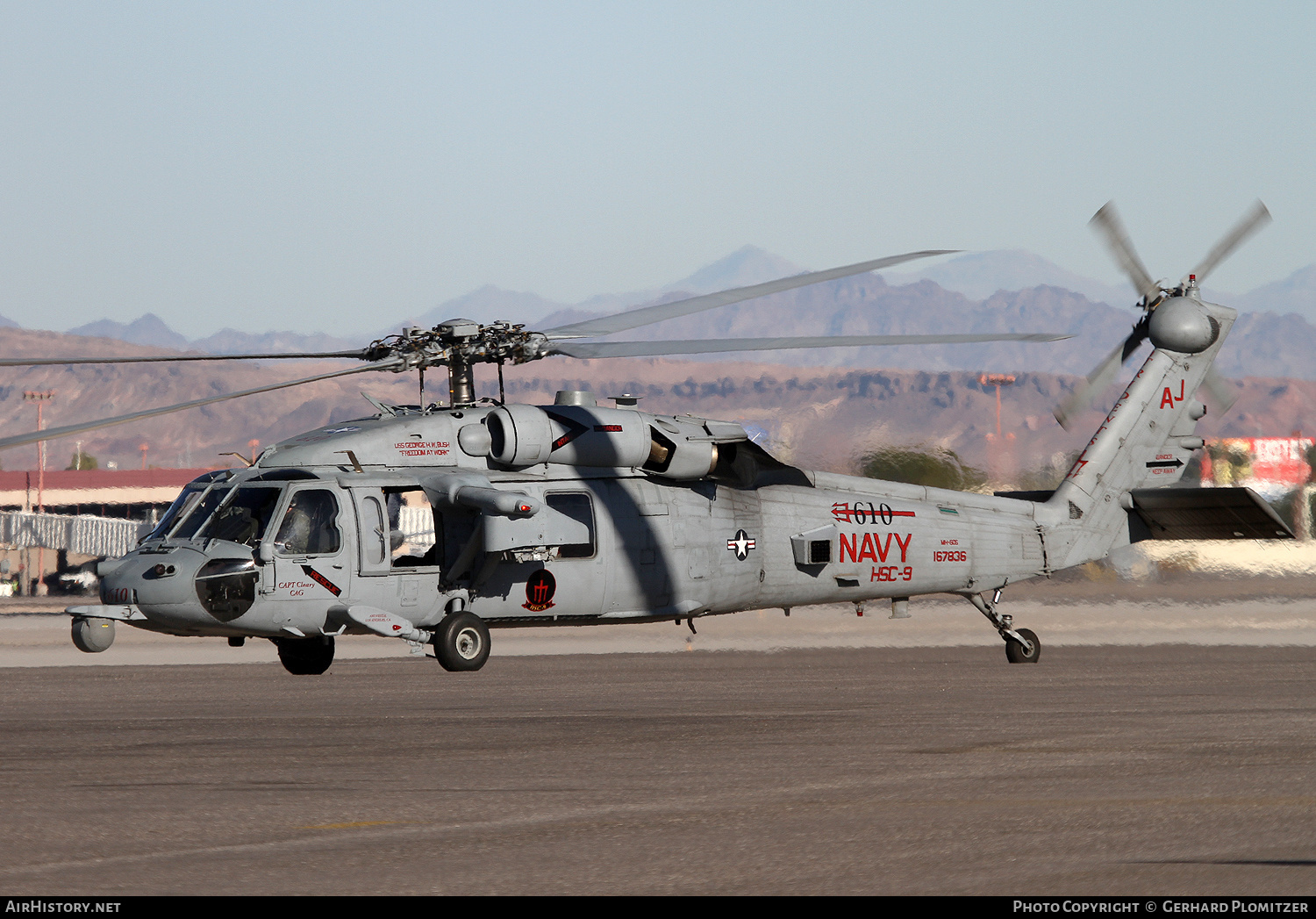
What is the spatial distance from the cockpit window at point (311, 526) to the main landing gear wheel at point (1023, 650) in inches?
428

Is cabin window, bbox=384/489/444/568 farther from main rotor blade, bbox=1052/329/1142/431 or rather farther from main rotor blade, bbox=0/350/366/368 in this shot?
main rotor blade, bbox=1052/329/1142/431

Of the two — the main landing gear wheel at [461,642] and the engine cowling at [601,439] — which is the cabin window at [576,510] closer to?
the engine cowling at [601,439]

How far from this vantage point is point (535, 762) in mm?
12008

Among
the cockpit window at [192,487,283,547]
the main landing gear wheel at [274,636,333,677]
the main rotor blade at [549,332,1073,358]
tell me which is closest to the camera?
the main rotor blade at [549,332,1073,358]

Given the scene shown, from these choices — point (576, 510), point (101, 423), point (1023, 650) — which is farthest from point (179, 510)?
point (1023, 650)

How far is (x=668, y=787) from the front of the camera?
34.6ft

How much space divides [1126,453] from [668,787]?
17.6 meters

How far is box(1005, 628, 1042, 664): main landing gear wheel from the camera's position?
80.1ft

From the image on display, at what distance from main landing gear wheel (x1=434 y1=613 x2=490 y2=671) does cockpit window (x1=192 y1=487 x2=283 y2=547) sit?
2.65 meters

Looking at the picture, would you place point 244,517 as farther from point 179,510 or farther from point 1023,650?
point 1023,650

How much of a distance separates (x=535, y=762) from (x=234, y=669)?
1291 cm

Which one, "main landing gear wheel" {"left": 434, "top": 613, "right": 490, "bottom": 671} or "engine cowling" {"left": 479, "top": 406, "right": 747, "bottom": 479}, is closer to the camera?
"main landing gear wheel" {"left": 434, "top": 613, "right": 490, "bottom": 671}

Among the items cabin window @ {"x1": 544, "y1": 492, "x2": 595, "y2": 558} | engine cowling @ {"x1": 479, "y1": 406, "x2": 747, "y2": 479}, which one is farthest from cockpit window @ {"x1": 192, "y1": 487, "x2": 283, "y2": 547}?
cabin window @ {"x1": 544, "y1": 492, "x2": 595, "y2": 558}

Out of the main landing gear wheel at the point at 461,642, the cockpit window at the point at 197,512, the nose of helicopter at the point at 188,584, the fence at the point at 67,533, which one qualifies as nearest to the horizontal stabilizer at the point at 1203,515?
the main landing gear wheel at the point at 461,642
